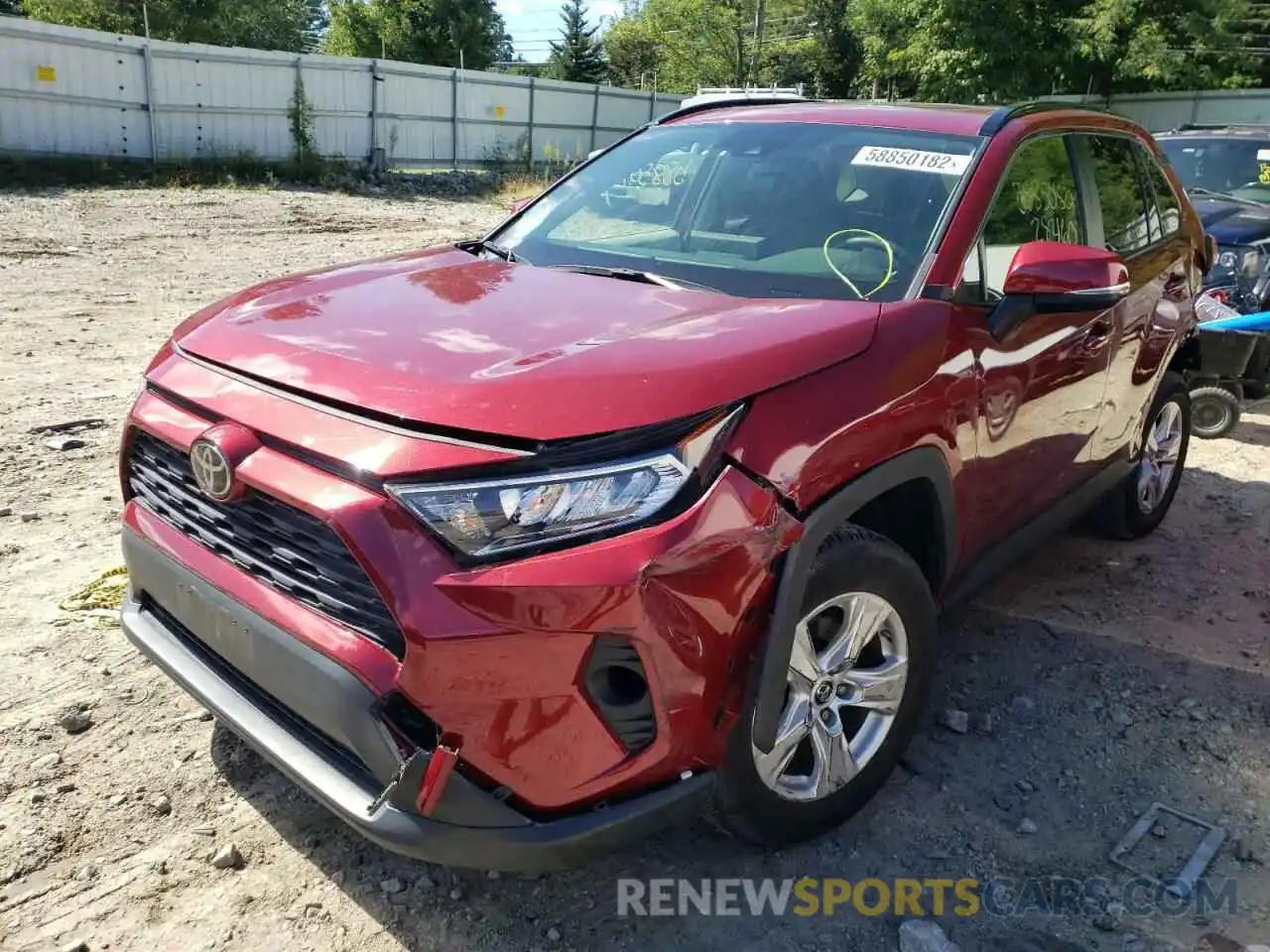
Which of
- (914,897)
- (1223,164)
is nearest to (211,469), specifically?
(914,897)

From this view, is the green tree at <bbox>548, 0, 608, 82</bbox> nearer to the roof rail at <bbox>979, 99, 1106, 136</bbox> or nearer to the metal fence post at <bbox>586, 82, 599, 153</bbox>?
the metal fence post at <bbox>586, 82, 599, 153</bbox>

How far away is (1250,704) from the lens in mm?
3486

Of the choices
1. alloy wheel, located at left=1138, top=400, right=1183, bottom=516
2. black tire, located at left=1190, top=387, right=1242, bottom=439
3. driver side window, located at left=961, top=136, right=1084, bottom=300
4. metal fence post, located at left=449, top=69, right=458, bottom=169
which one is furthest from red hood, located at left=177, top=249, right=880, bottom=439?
metal fence post, located at left=449, top=69, right=458, bottom=169

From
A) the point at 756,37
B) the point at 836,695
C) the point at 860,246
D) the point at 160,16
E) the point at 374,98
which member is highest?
the point at 756,37

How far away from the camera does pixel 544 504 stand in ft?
6.36

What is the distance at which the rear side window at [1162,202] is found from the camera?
4348 mm

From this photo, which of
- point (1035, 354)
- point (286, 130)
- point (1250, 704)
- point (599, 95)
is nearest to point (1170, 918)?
point (1250, 704)

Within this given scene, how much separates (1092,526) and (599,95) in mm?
25080

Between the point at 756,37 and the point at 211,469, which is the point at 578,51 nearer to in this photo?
the point at 756,37

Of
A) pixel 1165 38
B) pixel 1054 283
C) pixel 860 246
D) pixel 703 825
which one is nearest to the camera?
pixel 703 825

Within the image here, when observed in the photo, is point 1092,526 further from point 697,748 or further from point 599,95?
point 599,95

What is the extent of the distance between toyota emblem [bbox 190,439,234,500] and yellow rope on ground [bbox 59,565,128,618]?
1530 millimetres

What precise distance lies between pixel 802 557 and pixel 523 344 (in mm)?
775

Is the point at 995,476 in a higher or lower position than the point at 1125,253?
lower
